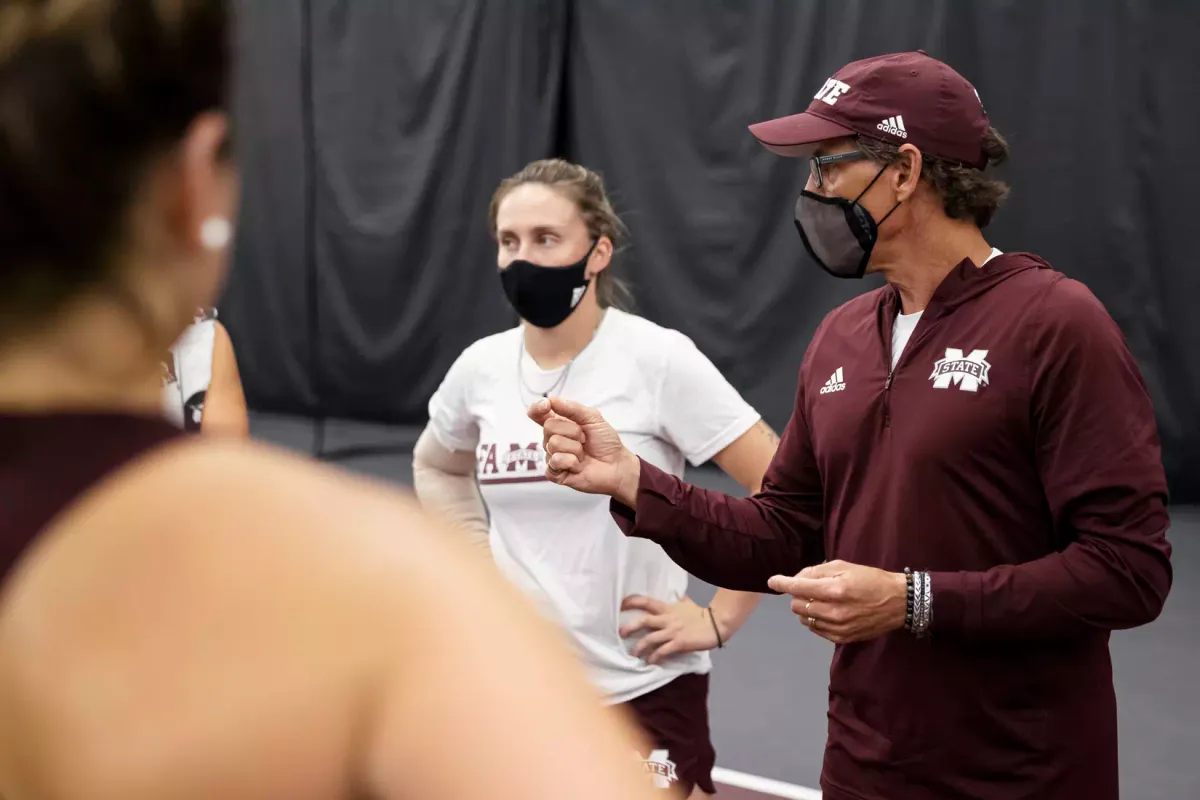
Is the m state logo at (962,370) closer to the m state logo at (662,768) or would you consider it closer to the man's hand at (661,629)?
the man's hand at (661,629)

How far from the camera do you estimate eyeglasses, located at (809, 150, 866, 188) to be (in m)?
1.83

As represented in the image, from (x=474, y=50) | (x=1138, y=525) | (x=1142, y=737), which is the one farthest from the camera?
(x=474, y=50)

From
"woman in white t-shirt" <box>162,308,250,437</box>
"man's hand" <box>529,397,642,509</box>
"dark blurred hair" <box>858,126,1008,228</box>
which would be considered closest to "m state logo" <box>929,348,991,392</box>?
"dark blurred hair" <box>858,126,1008,228</box>

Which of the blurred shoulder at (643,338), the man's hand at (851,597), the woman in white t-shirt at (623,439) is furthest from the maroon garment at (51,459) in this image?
the blurred shoulder at (643,338)

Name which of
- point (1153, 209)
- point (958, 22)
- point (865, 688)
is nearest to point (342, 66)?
point (958, 22)

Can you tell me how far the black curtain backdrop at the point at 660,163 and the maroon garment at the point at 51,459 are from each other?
19.0ft

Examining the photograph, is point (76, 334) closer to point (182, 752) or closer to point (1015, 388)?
point (182, 752)

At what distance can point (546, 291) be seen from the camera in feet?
7.92

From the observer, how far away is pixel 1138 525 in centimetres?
152

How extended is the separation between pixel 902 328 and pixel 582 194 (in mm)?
944

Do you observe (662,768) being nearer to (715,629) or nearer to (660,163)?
(715,629)

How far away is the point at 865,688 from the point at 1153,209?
4.84 m

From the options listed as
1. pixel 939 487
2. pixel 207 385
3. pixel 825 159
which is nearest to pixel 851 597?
pixel 939 487

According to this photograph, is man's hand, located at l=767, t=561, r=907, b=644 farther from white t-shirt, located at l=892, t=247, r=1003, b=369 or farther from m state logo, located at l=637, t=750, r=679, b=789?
m state logo, located at l=637, t=750, r=679, b=789
